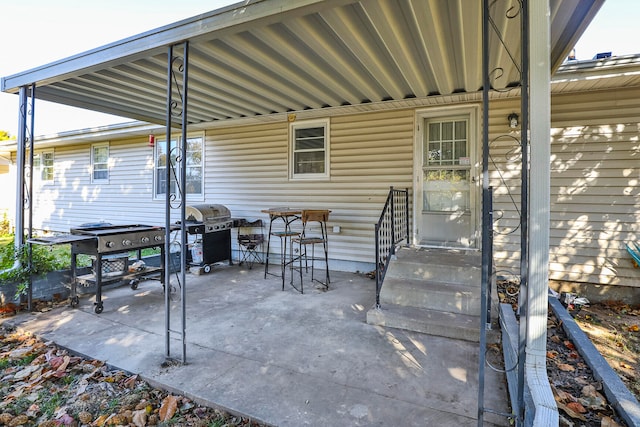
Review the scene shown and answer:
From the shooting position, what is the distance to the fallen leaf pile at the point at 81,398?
1997mm

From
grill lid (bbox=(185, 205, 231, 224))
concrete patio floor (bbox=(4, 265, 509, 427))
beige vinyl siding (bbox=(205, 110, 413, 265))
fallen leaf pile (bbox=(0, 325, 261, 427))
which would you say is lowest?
fallen leaf pile (bbox=(0, 325, 261, 427))

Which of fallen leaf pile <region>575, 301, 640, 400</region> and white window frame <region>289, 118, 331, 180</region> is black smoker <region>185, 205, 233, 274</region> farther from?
fallen leaf pile <region>575, 301, 640, 400</region>

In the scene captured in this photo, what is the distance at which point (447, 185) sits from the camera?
513cm

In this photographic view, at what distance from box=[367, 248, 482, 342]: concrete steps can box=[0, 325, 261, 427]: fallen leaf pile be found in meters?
1.86

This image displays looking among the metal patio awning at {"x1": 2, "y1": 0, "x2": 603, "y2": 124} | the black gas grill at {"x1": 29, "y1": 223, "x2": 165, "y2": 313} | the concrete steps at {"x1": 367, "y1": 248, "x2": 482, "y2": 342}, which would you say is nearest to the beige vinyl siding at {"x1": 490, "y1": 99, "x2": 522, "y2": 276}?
the metal patio awning at {"x1": 2, "y1": 0, "x2": 603, "y2": 124}

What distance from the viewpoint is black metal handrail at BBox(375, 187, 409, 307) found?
3987 mm

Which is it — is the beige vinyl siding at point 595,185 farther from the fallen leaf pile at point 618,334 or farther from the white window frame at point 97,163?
the white window frame at point 97,163

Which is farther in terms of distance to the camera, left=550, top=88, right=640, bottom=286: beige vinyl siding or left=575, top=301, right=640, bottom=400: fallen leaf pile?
left=550, top=88, right=640, bottom=286: beige vinyl siding

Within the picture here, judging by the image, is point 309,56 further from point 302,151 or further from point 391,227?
point 302,151

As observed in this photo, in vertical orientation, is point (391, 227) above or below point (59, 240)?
above

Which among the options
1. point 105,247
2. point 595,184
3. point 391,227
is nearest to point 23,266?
point 105,247

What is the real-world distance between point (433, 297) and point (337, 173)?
9.99ft

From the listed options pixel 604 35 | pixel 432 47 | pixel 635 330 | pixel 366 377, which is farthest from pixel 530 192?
pixel 604 35

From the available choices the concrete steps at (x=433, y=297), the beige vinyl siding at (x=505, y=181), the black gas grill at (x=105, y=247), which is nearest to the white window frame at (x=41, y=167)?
the black gas grill at (x=105, y=247)
